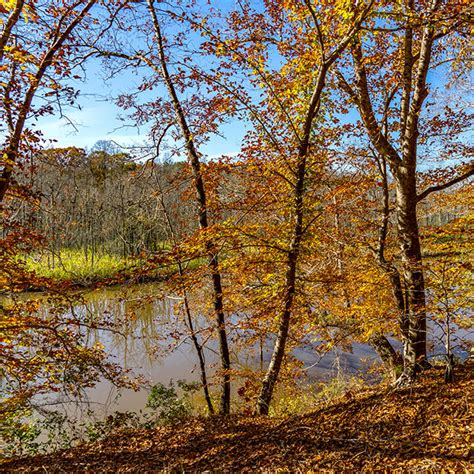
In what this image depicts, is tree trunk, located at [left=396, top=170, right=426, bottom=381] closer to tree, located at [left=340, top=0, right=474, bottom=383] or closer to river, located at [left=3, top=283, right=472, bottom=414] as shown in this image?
tree, located at [left=340, top=0, right=474, bottom=383]

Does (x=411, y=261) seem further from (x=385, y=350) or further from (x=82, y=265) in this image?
(x=82, y=265)

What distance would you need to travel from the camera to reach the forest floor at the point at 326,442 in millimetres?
3191

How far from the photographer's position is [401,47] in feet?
23.4

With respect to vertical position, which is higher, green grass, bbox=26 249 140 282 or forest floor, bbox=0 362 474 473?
A: green grass, bbox=26 249 140 282

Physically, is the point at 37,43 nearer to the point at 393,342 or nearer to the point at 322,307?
the point at 322,307

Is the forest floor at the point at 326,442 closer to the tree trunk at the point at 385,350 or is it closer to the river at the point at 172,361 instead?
the tree trunk at the point at 385,350

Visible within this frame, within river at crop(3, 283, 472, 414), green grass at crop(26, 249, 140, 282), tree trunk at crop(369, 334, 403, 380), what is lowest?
river at crop(3, 283, 472, 414)

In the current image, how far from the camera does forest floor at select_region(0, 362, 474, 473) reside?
10.5 feet

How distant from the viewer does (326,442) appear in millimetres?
3891

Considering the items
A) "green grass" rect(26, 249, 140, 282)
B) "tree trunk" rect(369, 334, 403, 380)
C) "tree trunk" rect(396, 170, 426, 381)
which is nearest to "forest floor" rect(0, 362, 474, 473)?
"tree trunk" rect(396, 170, 426, 381)

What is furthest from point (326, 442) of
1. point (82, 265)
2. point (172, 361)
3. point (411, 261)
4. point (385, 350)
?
point (82, 265)

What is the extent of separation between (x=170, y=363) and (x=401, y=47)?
40.0 ft

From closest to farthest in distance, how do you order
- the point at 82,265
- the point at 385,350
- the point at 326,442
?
1. the point at 326,442
2. the point at 385,350
3. the point at 82,265

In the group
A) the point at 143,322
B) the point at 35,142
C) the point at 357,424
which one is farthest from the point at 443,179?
the point at 143,322
